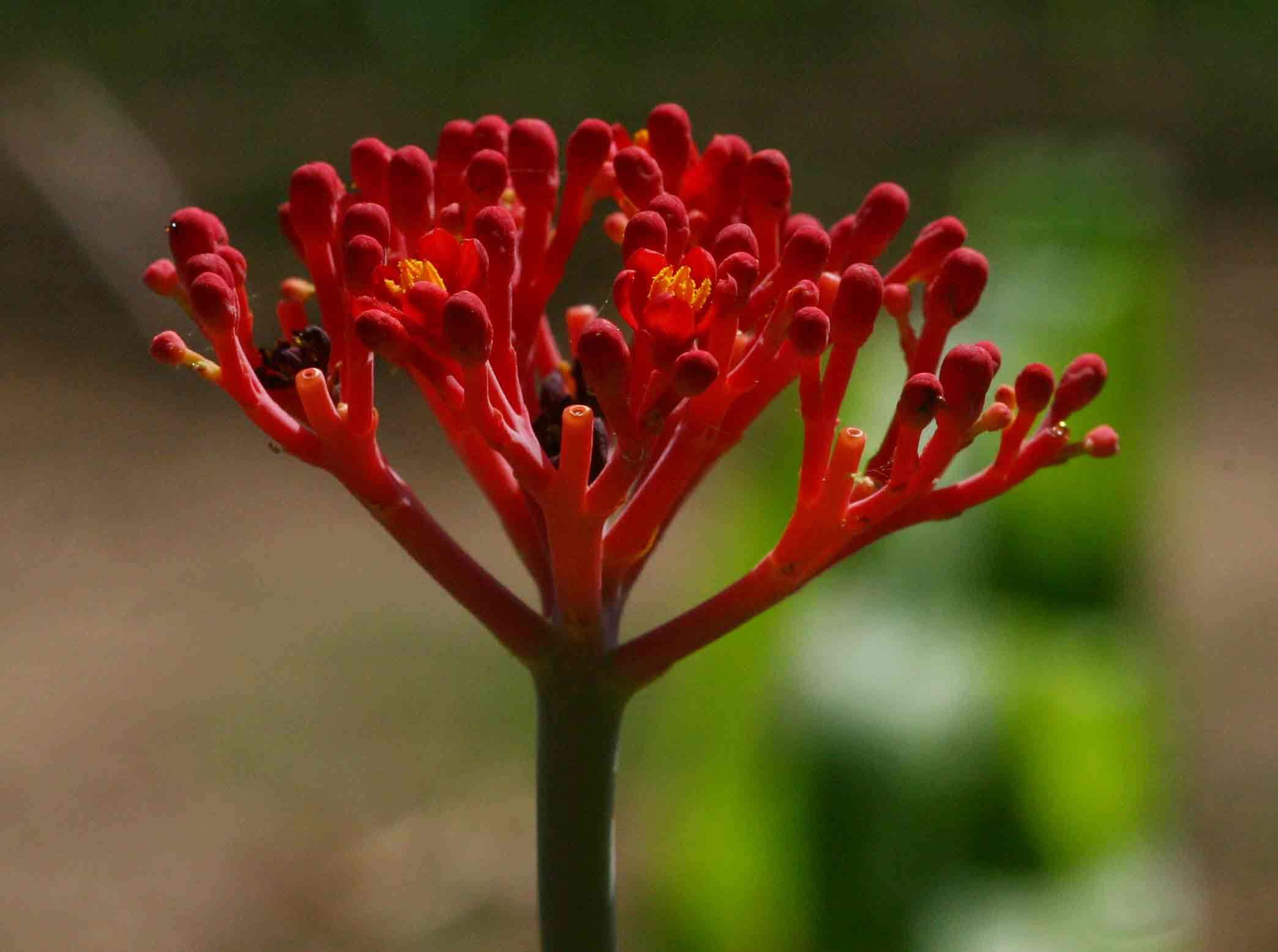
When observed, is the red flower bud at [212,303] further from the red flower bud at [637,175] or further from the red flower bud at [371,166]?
the red flower bud at [637,175]

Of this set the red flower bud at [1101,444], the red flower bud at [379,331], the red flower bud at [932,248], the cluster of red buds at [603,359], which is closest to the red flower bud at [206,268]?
the cluster of red buds at [603,359]

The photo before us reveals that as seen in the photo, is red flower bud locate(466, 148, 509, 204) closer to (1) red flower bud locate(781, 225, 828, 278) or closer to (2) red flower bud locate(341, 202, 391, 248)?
(2) red flower bud locate(341, 202, 391, 248)

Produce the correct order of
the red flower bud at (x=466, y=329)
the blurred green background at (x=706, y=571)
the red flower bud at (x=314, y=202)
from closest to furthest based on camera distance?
the red flower bud at (x=466, y=329) → the red flower bud at (x=314, y=202) → the blurred green background at (x=706, y=571)

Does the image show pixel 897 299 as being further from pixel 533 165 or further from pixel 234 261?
pixel 234 261

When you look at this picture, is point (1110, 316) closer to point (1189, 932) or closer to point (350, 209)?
point (1189, 932)

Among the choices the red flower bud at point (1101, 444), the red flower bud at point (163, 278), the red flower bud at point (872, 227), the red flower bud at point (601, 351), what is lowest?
the red flower bud at point (1101, 444)

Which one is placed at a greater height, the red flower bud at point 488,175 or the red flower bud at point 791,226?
the red flower bud at point 488,175

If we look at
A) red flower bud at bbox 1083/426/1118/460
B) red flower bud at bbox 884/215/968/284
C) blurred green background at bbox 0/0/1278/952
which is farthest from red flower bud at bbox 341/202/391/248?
blurred green background at bbox 0/0/1278/952
